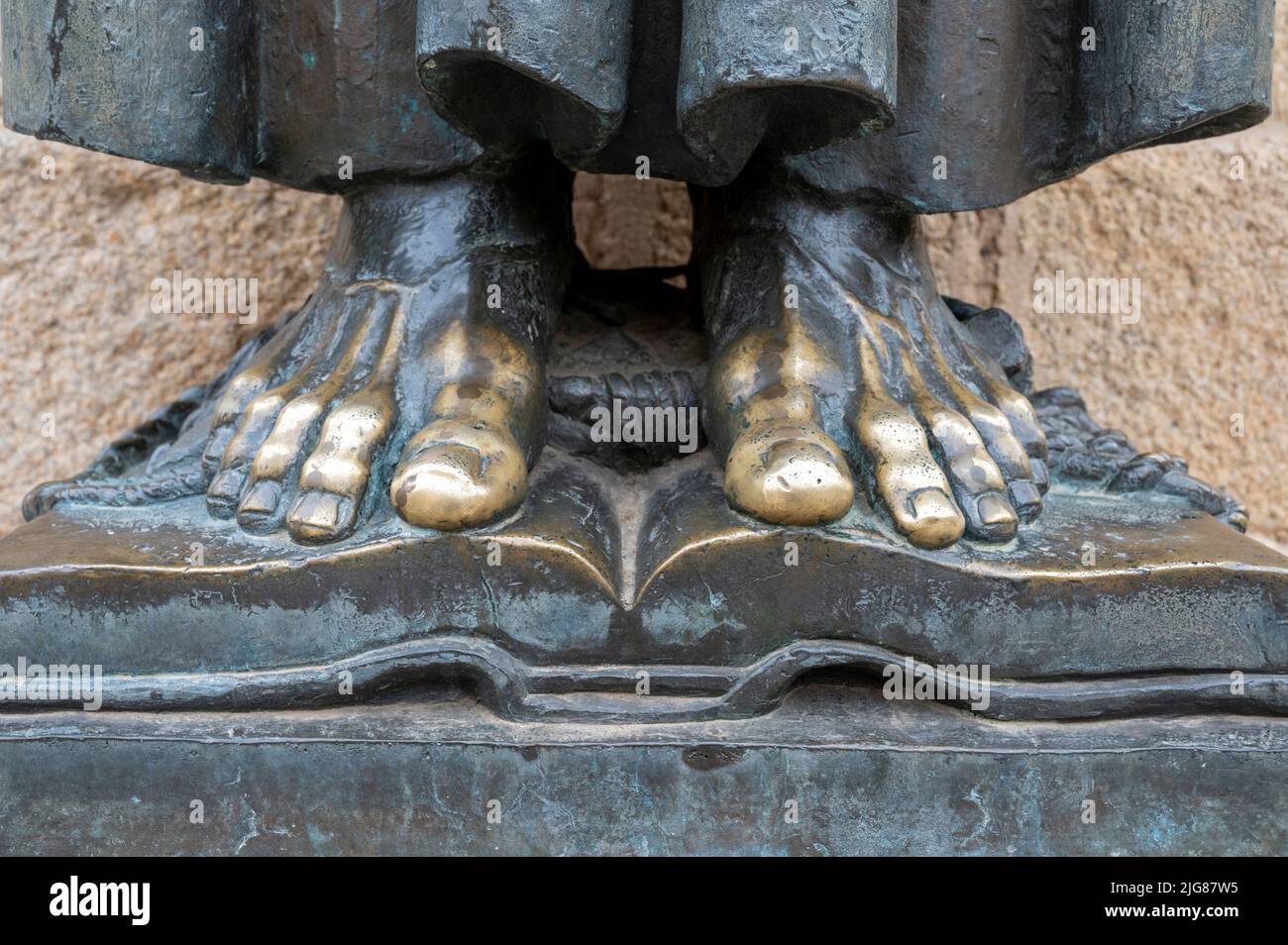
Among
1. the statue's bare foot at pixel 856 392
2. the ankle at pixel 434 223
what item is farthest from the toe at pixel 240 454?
the statue's bare foot at pixel 856 392

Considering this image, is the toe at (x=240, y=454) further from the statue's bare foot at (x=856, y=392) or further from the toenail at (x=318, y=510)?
the statue's bare foot at (x=856, y=392)

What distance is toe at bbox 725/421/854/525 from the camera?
1017 millimetres

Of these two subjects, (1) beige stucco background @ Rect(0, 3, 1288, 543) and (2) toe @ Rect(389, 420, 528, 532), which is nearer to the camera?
(2) toe @ Rect(389, 420, 528, 532)

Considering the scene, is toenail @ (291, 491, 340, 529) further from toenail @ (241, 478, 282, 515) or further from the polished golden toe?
the polished golden toe

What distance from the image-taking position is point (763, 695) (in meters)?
1.04

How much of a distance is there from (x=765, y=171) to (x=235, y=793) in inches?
24.5

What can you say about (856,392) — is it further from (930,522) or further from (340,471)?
(340,471)

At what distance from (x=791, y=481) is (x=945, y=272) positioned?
33.6 inches

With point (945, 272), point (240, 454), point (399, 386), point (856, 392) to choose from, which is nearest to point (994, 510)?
point (856, 392)

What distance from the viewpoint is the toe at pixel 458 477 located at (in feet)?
3.35

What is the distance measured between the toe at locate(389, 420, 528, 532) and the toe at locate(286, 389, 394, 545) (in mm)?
36

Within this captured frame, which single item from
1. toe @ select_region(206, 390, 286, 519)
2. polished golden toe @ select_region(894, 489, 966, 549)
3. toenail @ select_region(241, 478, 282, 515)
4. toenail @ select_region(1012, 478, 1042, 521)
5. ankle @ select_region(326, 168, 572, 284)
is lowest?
polished golden toe @ select_region(894, 489, 966, 549)

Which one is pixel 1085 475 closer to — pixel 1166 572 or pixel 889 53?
pixel 1166 572

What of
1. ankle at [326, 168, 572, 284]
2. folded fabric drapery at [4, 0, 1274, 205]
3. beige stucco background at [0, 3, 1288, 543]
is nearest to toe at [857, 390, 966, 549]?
folded fabric drapery at [4, 0, 1274, 205]
